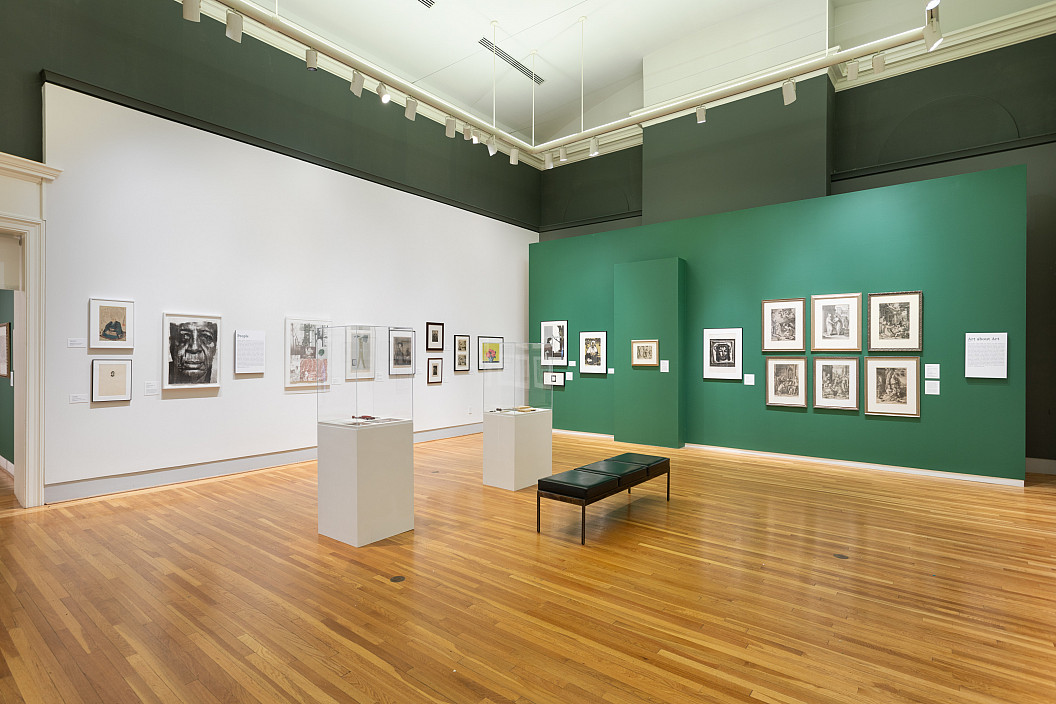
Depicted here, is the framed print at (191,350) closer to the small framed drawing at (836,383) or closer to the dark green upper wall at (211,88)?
the dark green upper wall at (211,88)

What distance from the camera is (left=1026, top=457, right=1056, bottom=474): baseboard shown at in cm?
847

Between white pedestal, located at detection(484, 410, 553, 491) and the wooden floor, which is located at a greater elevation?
white pedestal, located at detection(484, 410, 553, 491)

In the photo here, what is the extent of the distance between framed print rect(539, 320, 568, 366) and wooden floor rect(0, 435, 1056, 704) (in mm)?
6628

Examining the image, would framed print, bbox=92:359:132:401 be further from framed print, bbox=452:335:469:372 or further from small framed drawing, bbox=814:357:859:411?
small framed drawing, bbox=814:357:859:411

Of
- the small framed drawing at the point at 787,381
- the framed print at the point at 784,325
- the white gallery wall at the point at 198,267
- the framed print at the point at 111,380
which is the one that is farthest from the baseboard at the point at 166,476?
the framed print at the point at 784,325

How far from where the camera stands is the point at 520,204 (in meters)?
14.1

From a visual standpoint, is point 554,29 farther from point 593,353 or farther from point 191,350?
point 191,350

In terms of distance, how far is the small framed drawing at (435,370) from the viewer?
37.7ft

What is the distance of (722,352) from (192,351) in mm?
9253

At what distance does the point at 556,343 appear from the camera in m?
13.1

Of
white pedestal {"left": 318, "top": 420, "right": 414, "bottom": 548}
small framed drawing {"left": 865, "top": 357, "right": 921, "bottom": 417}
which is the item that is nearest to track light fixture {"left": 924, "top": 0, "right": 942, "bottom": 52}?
small framed drawing {"left": 865, "top": 357, "right": 921, "bottom": 417}

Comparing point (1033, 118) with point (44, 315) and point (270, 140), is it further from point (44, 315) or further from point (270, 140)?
point (44, 315)

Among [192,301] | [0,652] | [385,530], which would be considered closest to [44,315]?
[192,301]

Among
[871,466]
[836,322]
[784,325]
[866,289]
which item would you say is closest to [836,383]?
[836,322]
